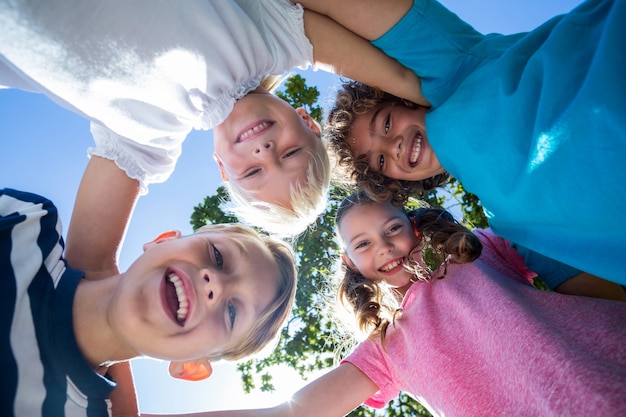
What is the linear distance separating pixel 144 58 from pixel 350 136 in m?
1.60

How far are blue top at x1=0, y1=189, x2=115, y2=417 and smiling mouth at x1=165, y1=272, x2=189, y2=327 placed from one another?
0.41 metres

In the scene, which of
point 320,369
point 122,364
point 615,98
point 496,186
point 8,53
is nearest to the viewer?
point 615,98

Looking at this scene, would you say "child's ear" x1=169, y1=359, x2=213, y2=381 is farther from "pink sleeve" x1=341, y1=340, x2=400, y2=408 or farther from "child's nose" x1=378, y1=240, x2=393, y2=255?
"child's nose" x1=378, y1=240, x2=393, y2=255

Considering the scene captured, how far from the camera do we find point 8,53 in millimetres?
1776

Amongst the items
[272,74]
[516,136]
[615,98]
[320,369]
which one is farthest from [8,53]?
[320,369]

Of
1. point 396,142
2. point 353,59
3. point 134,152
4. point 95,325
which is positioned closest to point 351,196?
point 396,142

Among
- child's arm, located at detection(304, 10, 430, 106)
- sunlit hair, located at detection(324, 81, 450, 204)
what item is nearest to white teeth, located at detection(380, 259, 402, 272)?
sunlit hair, located at detection(324, 81, 450, 204)

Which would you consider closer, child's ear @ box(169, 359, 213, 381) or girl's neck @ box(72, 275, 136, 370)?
girl's neck @ box(72, 275, 136, 370)

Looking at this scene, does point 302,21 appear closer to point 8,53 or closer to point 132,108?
point 132,108

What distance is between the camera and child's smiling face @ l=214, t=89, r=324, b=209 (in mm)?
2545

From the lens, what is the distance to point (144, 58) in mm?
1900

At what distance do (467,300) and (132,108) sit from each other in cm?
220

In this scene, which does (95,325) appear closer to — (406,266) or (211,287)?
(211,287)

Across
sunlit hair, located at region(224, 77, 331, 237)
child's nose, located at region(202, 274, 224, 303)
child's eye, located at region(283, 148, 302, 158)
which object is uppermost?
child's eye, located at region(283, 148, 302, 158)
